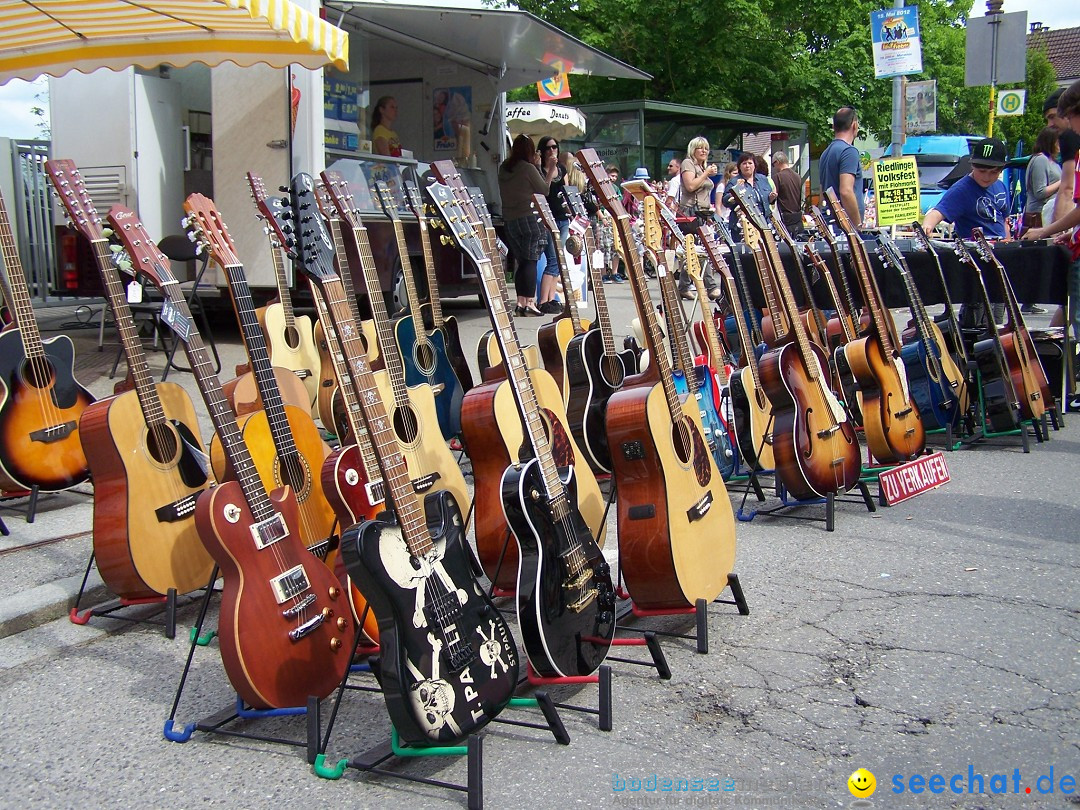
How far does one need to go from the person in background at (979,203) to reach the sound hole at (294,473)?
5851 mm

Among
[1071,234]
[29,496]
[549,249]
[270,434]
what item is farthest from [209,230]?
[549,249]

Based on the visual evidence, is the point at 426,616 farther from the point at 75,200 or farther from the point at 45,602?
the point at 75,200

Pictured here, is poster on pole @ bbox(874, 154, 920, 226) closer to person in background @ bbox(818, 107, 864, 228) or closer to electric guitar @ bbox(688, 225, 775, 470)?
person in background @ bbox(818, 107, 864, 228)

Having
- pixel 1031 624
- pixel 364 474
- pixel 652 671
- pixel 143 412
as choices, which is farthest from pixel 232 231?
pixel 1031 624

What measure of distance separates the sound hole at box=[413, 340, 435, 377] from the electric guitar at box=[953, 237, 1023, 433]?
3.91 meters

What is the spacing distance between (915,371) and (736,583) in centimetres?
373

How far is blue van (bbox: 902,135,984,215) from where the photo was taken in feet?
73.8

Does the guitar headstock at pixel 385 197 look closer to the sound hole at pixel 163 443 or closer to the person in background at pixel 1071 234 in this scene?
the sound hole at pixel 163 443

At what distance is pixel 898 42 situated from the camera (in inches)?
465

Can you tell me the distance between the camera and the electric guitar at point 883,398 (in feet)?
20.5

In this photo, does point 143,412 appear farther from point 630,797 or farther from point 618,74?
point 618,74

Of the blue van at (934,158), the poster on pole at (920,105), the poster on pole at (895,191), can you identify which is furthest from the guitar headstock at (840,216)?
the blue van at (934,158)

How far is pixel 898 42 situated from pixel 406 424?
9533 millimetres

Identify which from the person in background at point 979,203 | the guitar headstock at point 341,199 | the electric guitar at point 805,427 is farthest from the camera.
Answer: the person in background at point 979,203
